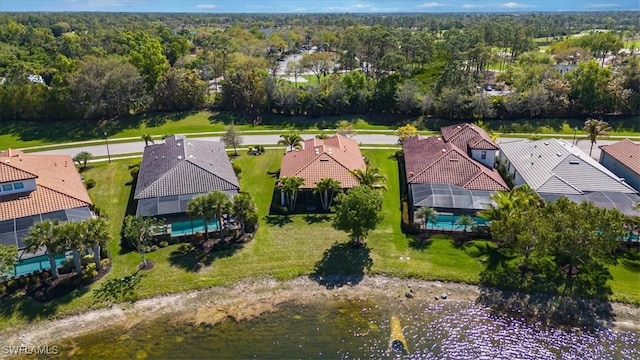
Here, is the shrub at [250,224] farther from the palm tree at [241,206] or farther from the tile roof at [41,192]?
the tile roof at [41,192]

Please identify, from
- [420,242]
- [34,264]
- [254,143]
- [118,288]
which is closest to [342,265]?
[420,242]

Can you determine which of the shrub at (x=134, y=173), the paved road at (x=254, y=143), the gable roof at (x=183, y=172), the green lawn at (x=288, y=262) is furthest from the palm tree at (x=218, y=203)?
the paved road at (x=254, y=143)

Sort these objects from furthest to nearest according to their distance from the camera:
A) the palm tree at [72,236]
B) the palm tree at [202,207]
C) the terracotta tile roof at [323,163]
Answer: the terracotta tile roof at [323,163], the palm tree at [202,207], the palm tree at [72,236]

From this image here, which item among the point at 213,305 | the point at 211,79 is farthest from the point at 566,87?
the point at 211,79

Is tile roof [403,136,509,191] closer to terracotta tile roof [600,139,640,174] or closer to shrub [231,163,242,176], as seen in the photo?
terracotta tile roof [600,139,640,174]

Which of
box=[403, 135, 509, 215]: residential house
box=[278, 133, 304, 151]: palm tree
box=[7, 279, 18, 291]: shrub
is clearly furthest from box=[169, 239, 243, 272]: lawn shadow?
box=[278, 133, 304, 151]: palm tree

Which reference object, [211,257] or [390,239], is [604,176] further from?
[211,257]
